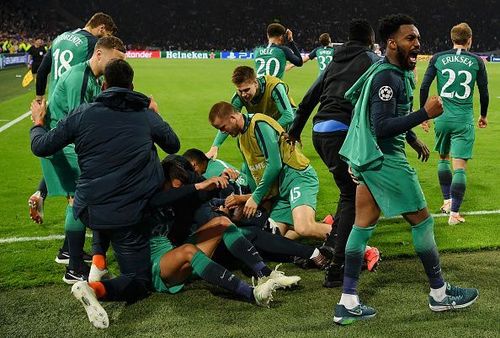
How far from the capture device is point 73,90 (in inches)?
210

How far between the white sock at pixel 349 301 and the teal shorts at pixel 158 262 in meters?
1.23

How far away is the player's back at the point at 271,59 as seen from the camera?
11414mm

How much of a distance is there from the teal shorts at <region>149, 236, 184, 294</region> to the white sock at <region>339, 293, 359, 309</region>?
1.23 meters

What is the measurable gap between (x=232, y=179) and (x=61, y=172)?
151 cm

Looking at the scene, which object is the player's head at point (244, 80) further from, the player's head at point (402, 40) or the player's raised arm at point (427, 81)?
the player's head at point (402, 40)

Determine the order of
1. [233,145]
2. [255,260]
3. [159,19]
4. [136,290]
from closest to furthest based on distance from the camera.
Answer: [136,290] < [255,260] < [233,145] < [159,19]

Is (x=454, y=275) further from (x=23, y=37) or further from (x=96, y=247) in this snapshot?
(x=23, y=37)

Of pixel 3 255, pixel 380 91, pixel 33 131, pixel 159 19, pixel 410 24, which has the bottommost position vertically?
pixel 3 255

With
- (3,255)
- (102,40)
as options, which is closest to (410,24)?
(102,40)

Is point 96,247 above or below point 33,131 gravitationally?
below

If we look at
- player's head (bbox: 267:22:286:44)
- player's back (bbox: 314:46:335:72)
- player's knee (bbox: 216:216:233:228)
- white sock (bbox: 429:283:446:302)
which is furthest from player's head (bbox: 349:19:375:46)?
player's back (bbox: 314:46:335:72)

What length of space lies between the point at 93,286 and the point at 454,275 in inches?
110

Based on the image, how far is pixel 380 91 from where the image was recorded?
4.05 m

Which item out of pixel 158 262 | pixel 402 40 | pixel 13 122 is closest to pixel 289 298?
pixel 158 262
